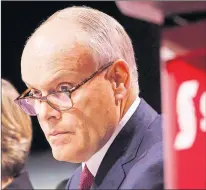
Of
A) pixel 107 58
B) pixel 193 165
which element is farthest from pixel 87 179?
pixel 193 165

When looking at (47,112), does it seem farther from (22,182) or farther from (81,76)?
(22,182)

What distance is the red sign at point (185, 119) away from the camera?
138cm

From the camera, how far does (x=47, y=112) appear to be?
1.75m

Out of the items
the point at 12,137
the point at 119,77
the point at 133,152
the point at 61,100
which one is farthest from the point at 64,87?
the point at 12,137

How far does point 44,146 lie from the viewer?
1.99m

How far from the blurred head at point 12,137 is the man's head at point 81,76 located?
0.30 m

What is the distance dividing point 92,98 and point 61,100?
0.28 ft

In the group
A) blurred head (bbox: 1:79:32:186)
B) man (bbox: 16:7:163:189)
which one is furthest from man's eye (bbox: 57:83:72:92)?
blurred head (bbox: 1:79:32:186)

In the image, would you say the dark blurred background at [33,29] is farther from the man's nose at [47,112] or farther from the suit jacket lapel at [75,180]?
the man's nose at [47,112]

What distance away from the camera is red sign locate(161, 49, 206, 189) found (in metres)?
1.38

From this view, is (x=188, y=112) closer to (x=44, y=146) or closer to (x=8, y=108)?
(x=44, y=146)

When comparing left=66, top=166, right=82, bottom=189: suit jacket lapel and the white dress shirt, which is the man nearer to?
the white dress shirt

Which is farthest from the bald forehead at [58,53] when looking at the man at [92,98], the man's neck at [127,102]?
the man's neck at [127,102]

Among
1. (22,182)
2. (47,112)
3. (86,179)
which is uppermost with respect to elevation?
(47,112)
